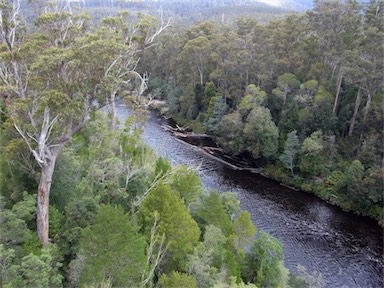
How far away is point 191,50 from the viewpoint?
54562 millimetres

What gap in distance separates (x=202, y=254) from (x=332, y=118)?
84.1 ft

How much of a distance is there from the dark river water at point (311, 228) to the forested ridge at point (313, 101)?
73.0 inches

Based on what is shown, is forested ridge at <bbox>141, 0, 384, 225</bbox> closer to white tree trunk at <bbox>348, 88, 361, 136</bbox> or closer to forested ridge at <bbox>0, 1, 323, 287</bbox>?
white tree trunk at <bbox>348, 88, 361, 136</bbox>

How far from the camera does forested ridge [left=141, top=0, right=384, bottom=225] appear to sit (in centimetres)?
3319

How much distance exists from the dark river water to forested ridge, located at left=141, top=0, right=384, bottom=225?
1.85 meters

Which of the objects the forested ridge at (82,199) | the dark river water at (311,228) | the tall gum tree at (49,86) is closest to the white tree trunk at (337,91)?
the dark river water at (311,228)

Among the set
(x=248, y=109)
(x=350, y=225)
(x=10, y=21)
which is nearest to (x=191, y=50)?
Answer: (x=248, y=109)

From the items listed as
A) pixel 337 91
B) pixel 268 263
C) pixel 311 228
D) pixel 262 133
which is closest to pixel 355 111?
pixel 337 91

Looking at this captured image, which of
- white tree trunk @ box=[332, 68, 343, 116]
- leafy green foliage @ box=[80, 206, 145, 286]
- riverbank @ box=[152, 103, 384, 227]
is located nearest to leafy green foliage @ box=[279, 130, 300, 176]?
riverbank @ box=[152, 103, 384, 227]

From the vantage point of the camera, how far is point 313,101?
37.8 metres

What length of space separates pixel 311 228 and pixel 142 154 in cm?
1508

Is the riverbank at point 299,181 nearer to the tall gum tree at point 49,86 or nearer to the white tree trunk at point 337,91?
the white tree trunk at point 337,91

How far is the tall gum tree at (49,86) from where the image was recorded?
44.1ft

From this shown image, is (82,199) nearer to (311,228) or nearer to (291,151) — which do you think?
(311,228)
